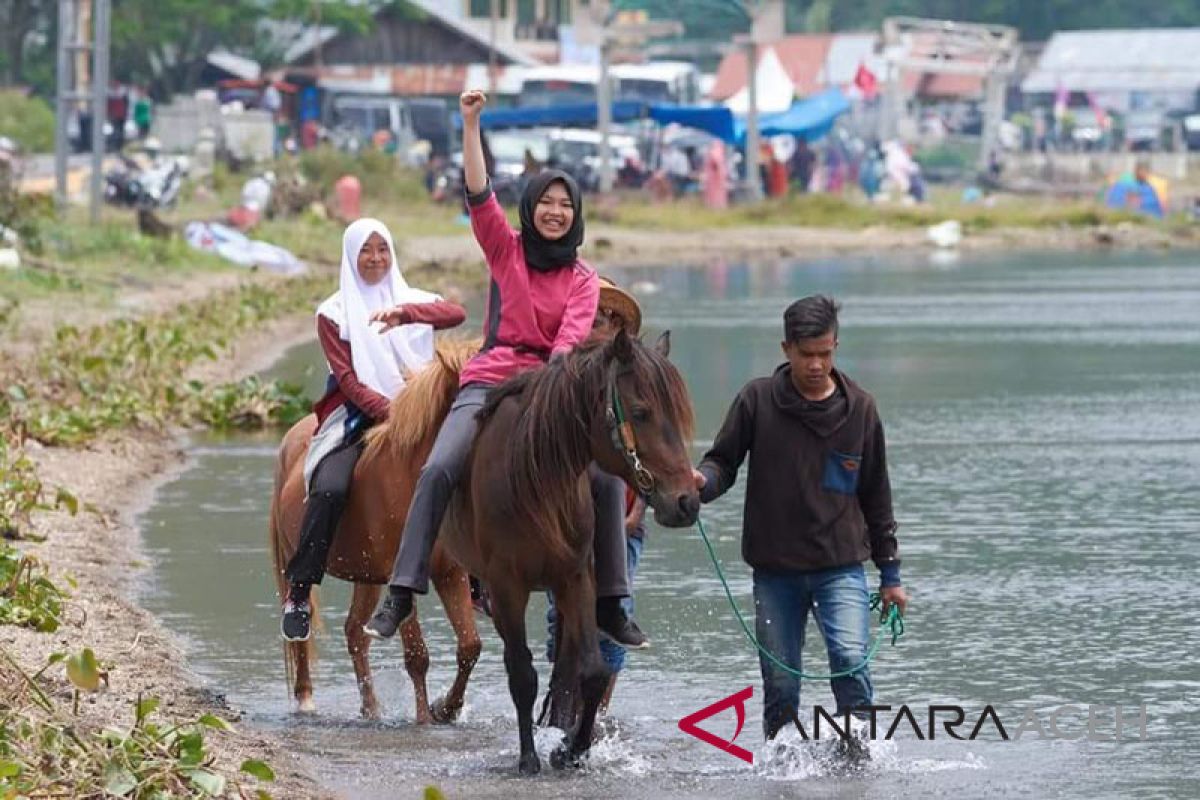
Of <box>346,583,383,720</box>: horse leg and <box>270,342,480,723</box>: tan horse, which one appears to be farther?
<box>346,583,383,720</box>: horse leg

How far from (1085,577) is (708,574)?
180 centimetres

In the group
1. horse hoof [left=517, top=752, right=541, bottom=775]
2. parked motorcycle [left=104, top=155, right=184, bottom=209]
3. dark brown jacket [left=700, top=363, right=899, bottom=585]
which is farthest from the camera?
parked motorcycle [left=104, top=155, right=184, bottom=209]

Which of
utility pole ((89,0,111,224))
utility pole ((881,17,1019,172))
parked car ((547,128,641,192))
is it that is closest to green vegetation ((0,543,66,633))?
utility pole ((89,0,111,224))

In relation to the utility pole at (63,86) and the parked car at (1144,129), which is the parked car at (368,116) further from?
the utility pole at (63,86)

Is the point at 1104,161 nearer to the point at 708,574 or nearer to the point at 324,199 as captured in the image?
the point at 324,199

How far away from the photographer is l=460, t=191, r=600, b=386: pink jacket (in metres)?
8.42

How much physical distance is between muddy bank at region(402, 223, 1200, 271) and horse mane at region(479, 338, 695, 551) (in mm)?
32934

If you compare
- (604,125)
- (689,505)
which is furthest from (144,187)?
(689,505)

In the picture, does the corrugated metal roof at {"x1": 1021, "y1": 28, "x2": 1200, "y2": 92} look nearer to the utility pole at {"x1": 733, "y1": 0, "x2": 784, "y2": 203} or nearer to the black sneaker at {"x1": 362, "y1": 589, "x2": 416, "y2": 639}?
the utility pole at {"x1": 733, "y1": 0, "x2": 784, "y2": 203}

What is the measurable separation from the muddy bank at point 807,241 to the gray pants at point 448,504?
3254 cm

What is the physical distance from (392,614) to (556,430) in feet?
3.36

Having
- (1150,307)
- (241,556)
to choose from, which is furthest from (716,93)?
(241,556)

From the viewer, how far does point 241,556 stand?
1287 cm

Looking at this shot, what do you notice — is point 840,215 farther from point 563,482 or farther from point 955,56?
point 563,482
